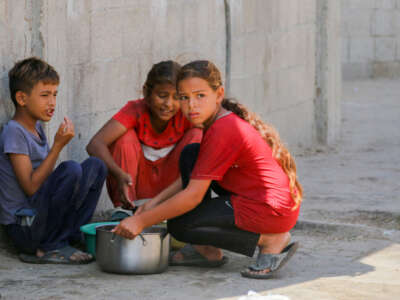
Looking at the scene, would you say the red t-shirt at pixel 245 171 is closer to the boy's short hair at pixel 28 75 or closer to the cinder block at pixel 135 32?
the boy's short hair at pixel 28 75

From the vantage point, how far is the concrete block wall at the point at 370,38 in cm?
1441

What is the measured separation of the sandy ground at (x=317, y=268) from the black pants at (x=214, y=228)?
0.48 ft

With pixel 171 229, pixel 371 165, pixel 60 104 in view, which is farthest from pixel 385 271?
pixel 371 165

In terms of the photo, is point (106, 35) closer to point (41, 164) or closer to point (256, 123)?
point (41, 164)

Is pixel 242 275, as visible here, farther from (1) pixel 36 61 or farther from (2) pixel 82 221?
(1) pixel 36 61

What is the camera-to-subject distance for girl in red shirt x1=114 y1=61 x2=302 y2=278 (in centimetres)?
344

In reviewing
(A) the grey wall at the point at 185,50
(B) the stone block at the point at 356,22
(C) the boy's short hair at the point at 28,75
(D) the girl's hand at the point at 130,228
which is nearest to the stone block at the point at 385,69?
(B) the stone block at the point at 356,22

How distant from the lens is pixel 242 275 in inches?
141

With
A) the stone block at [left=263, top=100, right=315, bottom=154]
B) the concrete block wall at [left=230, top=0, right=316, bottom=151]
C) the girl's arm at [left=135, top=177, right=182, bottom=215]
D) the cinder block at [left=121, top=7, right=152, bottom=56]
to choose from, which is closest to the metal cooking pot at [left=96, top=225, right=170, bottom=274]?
the girl's arm at [left=135, top=177, right=182, bottom=215]

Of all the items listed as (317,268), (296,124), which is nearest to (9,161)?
(317,268)

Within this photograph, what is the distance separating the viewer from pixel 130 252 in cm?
348

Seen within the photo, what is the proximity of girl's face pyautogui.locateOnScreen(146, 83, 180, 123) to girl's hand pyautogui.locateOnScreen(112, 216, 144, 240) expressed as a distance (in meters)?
0.97

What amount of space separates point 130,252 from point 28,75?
101 centimetres

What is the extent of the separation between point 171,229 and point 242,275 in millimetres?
388
